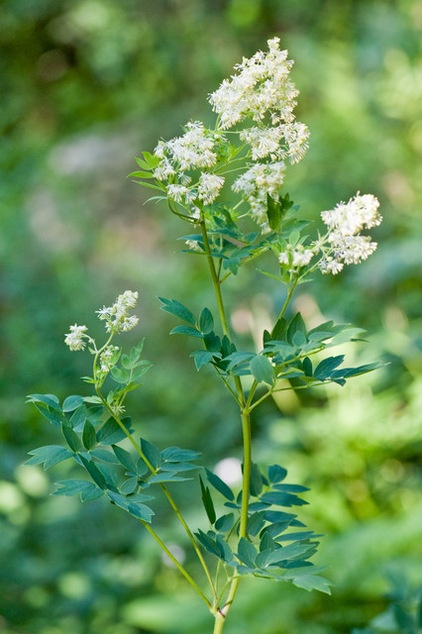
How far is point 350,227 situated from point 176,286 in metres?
3.30

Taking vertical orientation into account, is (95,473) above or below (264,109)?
below

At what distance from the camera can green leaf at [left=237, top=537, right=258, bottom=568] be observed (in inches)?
24.0

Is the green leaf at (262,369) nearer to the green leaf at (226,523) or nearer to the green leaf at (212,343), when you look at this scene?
the green leaf at (212,343)

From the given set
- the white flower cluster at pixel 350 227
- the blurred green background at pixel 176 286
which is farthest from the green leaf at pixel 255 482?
the blurred green background at pixel 176 286

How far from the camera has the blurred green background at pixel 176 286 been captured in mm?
2156

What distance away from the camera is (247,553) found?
616 millimetres

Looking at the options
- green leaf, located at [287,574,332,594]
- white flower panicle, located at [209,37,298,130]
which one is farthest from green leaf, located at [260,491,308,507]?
white flower panicle, located at [209,37,298,130]

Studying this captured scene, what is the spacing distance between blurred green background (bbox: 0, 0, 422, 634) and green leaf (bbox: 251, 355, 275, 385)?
0.80 m

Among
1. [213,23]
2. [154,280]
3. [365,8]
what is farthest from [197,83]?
[154,280]

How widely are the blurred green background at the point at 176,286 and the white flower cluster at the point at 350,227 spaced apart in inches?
32.1

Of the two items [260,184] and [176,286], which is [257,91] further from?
[176,286]

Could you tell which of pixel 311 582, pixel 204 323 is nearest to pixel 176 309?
pixel 204 323

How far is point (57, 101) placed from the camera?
255 inches

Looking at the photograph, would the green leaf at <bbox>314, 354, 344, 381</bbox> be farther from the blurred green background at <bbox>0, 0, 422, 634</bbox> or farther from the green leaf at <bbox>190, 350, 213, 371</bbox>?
the blurred green background at <bbox>0, 0, 422, 634</bbox>
